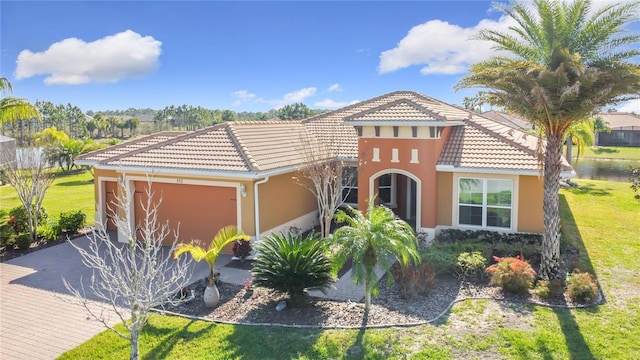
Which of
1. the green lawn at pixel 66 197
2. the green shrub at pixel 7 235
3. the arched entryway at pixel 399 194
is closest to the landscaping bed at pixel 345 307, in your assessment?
the arched entryway at pixel 399 194

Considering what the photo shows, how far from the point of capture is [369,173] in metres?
17.7

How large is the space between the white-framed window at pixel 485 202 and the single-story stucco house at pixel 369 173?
0.04 m

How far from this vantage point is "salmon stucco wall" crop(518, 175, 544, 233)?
636 inches

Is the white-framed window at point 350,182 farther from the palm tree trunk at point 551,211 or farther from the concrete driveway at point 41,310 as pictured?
the palm tree trunk at point 551,211

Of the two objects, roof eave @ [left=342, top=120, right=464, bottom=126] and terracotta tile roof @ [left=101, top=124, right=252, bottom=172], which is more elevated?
roof eave @ [left=342, top=120, right=464, bottom=126]

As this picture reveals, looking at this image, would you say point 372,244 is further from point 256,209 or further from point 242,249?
point 256,209

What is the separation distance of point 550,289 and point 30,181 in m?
19.7

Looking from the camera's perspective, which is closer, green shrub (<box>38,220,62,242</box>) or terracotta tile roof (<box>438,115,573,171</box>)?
terracotta tile roof (<box>438,115,573,171</box>)

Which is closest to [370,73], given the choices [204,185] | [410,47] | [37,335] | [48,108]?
[410,47]

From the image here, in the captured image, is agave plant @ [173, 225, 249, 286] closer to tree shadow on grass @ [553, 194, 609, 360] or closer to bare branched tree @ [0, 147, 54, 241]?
tree shadow on grass @ [553, 194, 609, 360]

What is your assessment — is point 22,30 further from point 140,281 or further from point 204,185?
point 140,281

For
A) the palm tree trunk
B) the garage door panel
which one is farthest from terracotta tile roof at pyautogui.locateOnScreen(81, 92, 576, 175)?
the palm tree trunk

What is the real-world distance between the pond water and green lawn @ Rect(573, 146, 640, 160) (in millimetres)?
8188

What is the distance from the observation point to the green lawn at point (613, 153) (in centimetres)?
6619
